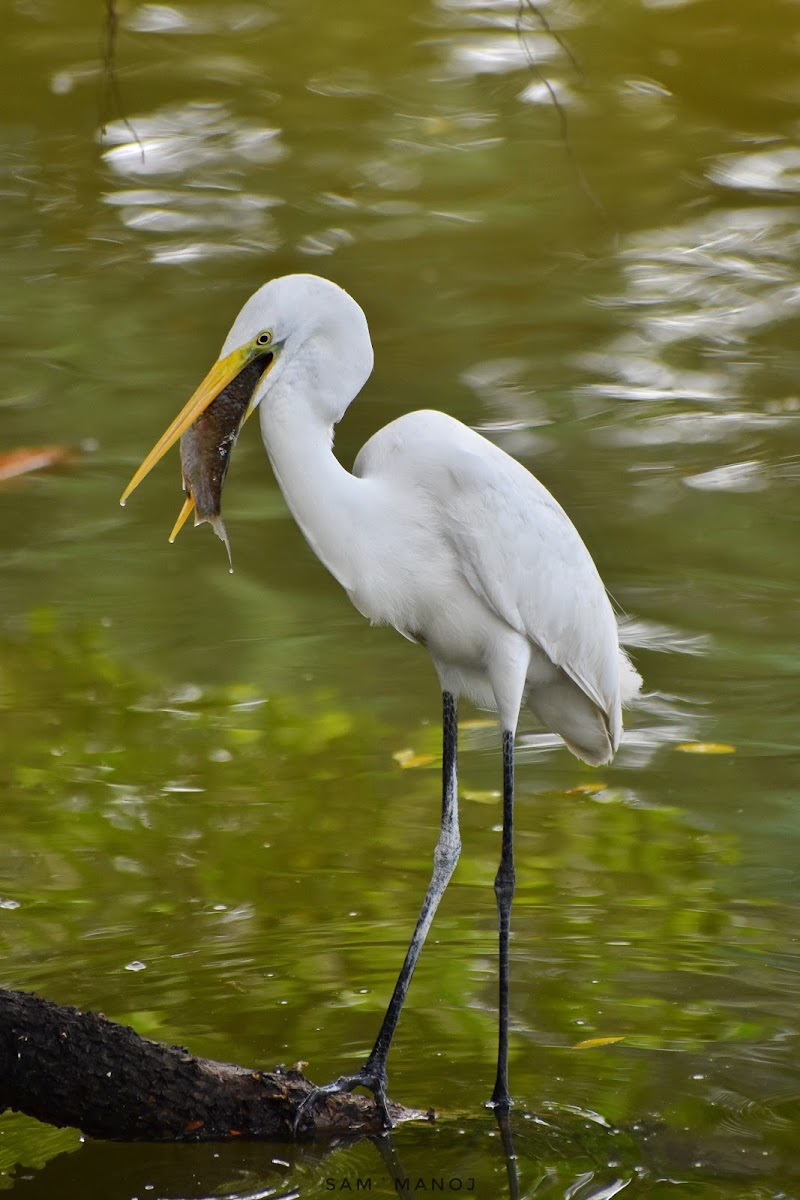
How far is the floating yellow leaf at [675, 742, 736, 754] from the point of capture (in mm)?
5609

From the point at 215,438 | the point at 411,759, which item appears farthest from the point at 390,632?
the point at 215,438

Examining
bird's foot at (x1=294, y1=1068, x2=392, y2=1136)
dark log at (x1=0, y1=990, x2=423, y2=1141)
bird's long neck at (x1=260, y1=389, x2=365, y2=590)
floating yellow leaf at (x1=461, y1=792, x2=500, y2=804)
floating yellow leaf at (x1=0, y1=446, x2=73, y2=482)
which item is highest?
bird's long neck at (x1=260, y1=389, x2=365, y2=590)

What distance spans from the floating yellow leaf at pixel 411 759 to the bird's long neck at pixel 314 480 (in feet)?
6.48

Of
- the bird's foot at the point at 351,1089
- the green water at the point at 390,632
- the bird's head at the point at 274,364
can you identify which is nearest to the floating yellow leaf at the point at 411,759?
the green water at the point at 390,632

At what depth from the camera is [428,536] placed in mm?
3656

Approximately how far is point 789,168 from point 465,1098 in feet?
29.6

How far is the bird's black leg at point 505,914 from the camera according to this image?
11.9ft

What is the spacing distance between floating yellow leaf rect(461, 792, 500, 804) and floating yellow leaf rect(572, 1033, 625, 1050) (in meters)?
1.41

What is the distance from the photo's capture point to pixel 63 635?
6.51 meters

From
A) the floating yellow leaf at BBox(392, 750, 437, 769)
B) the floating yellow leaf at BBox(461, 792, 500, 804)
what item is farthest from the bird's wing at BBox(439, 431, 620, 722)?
the floating yellow leaf at BBox(392, 750, 437, 769)

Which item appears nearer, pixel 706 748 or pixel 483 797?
pixel 483 797

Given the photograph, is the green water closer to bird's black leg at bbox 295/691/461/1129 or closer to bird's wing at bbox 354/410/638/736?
bird's black leg at bbox 295/691/461/1129

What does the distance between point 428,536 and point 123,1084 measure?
120 centimetres

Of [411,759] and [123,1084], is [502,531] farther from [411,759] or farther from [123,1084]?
[411,759]
